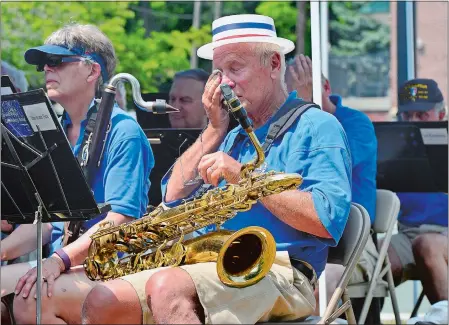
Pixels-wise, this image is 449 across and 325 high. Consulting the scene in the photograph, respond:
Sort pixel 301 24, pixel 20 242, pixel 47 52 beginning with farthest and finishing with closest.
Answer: pixel 301 24
pixel 20 242
pixel 47 52

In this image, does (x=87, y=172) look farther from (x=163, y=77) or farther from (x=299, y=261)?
(x=163, y=77)

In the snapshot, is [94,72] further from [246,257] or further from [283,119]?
[246,257]

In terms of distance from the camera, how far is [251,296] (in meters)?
3.65

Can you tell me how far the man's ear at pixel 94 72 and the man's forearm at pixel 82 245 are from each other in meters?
0.69

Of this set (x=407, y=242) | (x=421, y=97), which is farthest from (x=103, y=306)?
(x=421, y=97)

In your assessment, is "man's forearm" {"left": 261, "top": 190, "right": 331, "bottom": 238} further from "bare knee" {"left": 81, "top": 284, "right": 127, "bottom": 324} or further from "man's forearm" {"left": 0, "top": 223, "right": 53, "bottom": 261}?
"man's forearm" {"left": 0, "top": 223, "right": 53, "bottom": 261}

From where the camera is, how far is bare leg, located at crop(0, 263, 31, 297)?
433 cm

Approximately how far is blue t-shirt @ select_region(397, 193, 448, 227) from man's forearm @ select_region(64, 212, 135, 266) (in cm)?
251

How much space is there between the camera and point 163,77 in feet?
57.5

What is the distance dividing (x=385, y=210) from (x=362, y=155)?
1.02ft

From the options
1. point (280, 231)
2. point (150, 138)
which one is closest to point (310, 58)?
point (150, 138)

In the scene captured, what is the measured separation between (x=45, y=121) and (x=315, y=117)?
1.05 m

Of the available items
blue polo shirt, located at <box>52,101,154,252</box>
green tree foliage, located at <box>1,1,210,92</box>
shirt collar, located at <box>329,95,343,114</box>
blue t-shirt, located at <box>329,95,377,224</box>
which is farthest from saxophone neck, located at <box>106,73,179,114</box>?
green tree foliage, located at <box>1,1,210,92</box>

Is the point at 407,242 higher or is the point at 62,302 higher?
the point at 62,302
